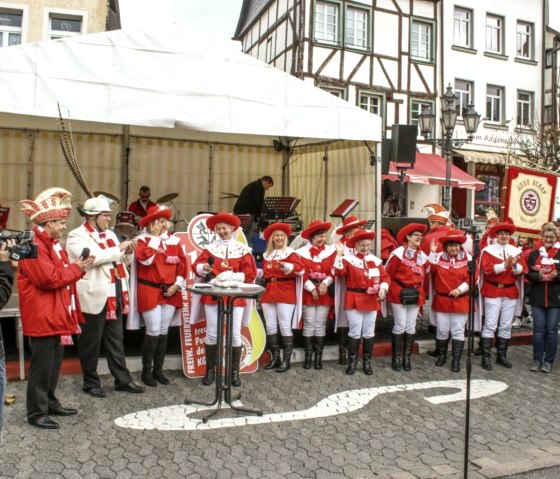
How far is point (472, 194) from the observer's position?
23812 mm

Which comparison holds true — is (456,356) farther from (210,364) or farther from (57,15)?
(57,15)

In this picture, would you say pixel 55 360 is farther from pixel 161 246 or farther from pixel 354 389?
pixel 354 389

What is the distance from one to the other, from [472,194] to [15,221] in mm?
17902

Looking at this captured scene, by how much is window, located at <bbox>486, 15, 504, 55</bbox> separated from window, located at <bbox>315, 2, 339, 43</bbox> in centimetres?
717

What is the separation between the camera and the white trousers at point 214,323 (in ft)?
20.2

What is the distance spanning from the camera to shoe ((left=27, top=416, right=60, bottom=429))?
4.89m

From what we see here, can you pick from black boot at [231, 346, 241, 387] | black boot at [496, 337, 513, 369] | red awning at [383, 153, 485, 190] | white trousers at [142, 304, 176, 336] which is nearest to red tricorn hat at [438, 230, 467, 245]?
black boot at [496, 337, 513, 369]

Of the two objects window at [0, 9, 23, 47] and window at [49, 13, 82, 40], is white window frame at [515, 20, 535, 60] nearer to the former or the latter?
window at [49, 13, 82, 40]

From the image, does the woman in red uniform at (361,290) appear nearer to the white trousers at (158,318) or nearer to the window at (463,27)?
the white trousers at (158,318)

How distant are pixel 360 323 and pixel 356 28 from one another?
17.3m

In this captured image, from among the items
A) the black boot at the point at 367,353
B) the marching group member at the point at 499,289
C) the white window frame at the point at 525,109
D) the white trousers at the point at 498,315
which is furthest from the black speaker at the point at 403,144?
the white window frame at the point at 525,109

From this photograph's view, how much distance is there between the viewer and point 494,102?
2481cm

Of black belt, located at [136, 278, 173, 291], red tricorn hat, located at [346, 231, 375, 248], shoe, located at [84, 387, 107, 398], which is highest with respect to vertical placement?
red tricorn hat, located at [346, 231, 375, 248]

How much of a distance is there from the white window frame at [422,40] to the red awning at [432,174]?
12.7 feet
